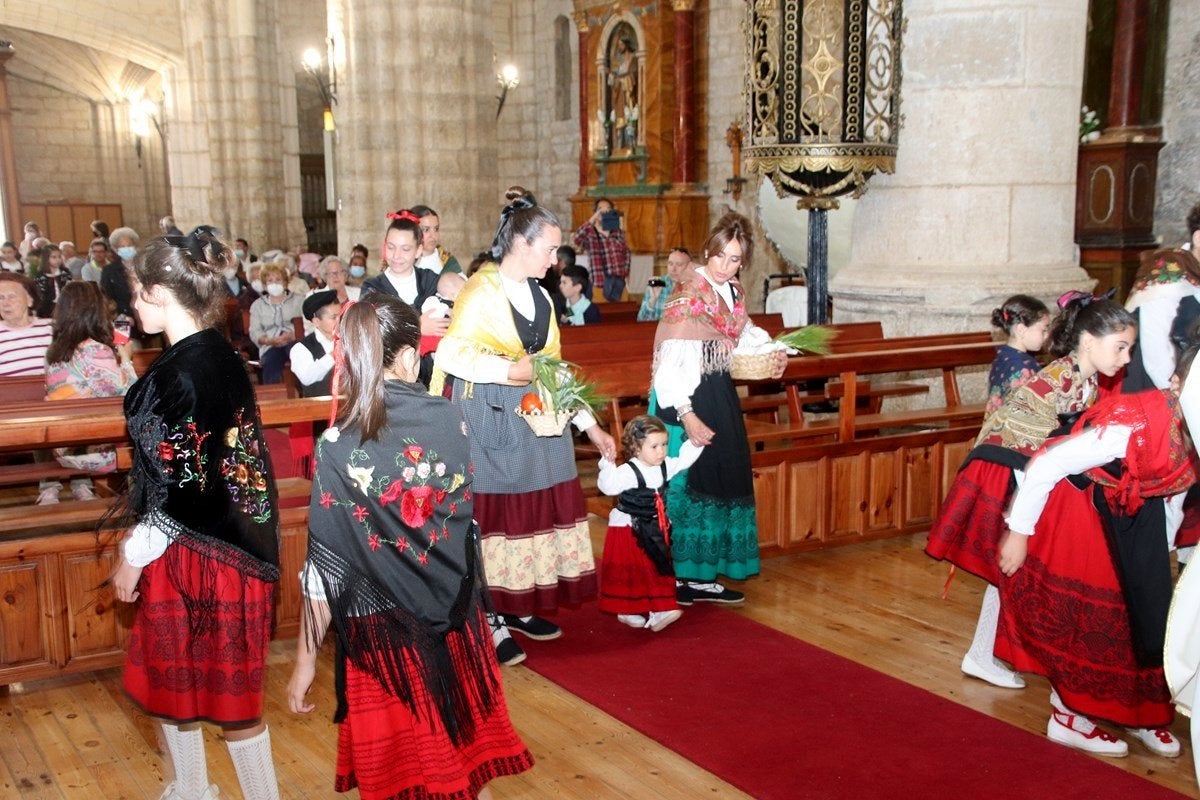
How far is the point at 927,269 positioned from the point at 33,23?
17.7 meters

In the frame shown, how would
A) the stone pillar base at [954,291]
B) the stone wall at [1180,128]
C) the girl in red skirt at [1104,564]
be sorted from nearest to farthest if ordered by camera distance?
the girl in red skirt at [1104,564], the stone pillar base at [954,291], the stone wall at [1180,128]

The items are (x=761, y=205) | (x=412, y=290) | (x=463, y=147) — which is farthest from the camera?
(x=463, y=147)

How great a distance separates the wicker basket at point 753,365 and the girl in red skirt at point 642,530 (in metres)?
0.38

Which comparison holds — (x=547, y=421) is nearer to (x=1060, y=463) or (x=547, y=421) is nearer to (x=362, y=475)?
(x=362, y=475)

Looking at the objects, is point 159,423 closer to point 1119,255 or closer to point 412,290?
point 412,290

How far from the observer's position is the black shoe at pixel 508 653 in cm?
413

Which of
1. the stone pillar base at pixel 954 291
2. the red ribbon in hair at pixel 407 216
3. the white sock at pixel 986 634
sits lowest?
the white sock at pixel 986 634

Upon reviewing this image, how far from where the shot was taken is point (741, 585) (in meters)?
5.04

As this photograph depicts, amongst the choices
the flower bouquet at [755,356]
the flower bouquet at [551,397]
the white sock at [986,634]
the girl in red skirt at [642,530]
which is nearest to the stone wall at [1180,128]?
the flower bouquet at [755,356]

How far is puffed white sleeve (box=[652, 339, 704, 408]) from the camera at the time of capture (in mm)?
4383

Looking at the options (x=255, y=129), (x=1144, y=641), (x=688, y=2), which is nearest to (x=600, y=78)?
(x=688, y=2)

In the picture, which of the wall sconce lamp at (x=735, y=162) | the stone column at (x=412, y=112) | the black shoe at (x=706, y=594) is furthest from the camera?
the wall sconce lamp at (x=735, y=162)

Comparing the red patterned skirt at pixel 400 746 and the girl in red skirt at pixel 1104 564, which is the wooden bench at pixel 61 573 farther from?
the girl in red skirt at pixel 1104 564

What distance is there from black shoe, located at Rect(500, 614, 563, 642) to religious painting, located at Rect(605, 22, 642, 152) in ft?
38.2
